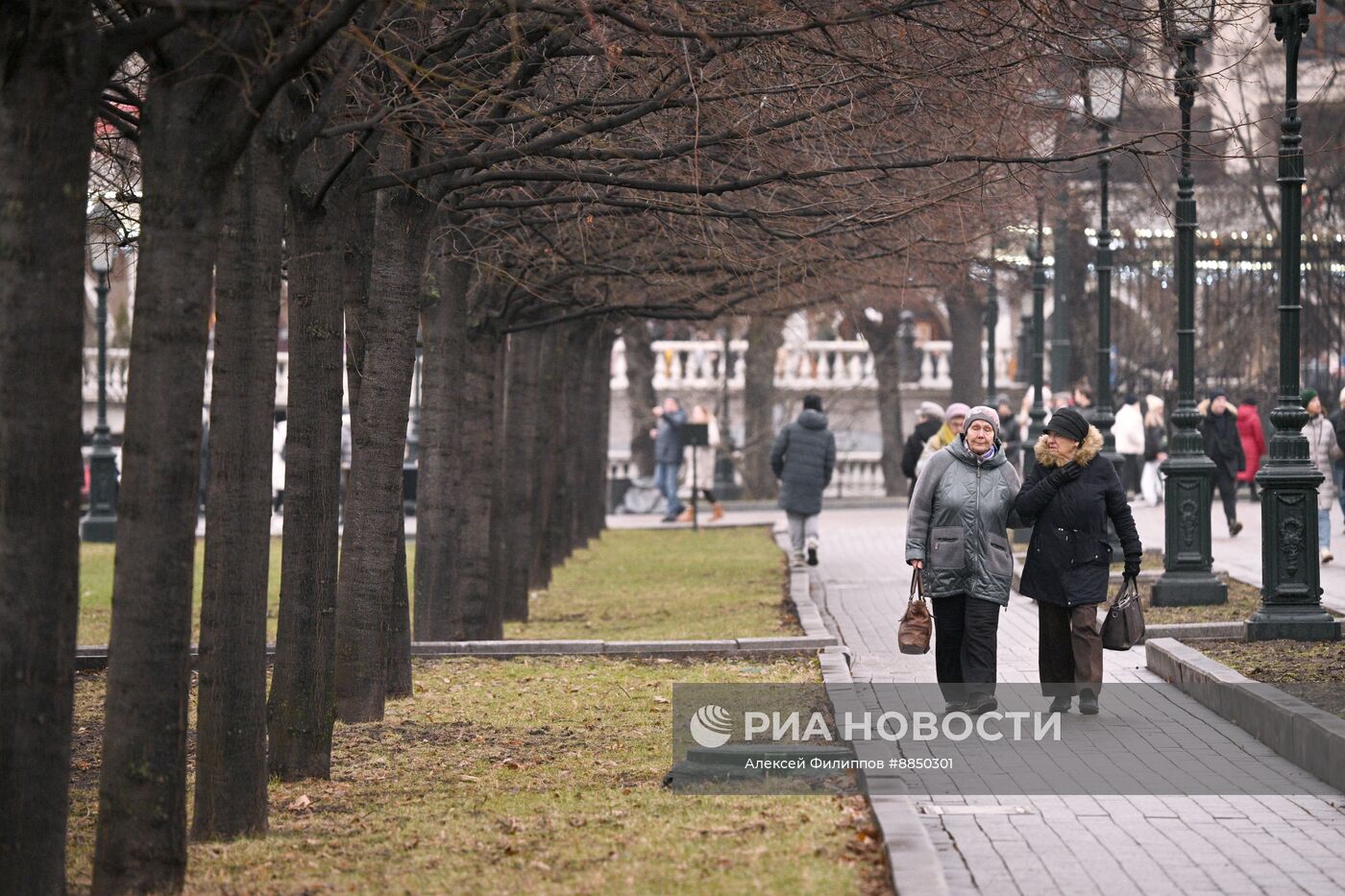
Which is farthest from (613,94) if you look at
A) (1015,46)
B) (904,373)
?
(904,373)

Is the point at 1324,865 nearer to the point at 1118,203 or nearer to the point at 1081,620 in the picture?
the point at 1081,620

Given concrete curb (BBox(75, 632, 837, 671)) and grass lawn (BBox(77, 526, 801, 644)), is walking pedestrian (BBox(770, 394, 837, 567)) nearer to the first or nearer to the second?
grass lawn (BBox(77, 526, 801, 644))

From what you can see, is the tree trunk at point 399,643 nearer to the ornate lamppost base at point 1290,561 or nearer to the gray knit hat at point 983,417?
the gray knit hat at point 983,417

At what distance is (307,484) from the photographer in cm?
979

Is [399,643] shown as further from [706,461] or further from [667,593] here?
[706,461]

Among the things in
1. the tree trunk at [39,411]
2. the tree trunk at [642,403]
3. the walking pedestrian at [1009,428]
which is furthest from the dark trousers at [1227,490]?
the tree trunk at [39,411]

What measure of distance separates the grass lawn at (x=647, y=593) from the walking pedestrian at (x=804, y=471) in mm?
520

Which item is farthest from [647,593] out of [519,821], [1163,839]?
[1163,839]

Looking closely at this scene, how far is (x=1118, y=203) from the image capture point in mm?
42750

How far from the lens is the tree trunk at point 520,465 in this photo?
1869cm

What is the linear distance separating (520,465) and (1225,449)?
11.3m

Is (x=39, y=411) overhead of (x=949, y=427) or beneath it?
beneath

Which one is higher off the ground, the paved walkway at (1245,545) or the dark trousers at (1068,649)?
the paved walkway at (1245,545)

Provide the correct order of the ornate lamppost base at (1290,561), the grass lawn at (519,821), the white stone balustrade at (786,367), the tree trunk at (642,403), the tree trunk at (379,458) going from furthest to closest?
the white stone balustrade at (786,367), the tree trunk at (642,403), the ornate lamppost base at (1290,561), the tree trunk at (379,458), the grass lawn at (519,821)
